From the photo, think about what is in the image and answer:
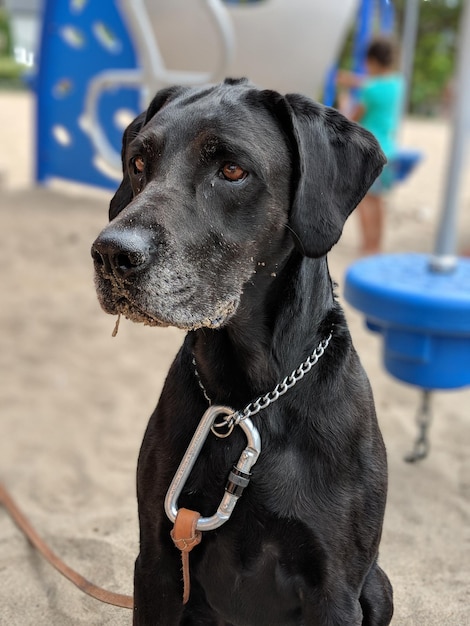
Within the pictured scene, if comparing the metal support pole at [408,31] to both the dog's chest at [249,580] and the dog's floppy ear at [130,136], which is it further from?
the dog's chest at [249,580]

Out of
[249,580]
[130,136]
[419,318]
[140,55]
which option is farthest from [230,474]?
[140,55]

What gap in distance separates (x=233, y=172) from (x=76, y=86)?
7627 millimetres

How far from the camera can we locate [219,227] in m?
1.99

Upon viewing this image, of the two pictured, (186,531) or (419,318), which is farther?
(419,318)

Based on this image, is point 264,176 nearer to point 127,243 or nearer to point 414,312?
point 127,243

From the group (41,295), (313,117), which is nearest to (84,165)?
(41,295)

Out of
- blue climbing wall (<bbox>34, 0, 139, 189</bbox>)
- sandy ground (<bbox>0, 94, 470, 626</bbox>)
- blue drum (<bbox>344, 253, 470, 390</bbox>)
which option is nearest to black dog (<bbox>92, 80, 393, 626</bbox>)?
→ sandy ground (<bbox>0, 94, 470, 626</bbox>)

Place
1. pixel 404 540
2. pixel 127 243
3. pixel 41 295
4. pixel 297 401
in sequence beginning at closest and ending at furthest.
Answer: pixel 127 243, pixel 297 401, pixel 404 540, pixel 41 295

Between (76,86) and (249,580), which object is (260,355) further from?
(76,86)

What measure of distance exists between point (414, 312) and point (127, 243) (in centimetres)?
190

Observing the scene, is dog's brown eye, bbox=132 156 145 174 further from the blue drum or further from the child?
the child

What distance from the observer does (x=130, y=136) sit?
92.9 inches

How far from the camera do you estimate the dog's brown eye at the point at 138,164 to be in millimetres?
2176

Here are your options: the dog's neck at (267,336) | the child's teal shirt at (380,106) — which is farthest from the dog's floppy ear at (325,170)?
the child's teal shirt at (380,106)
